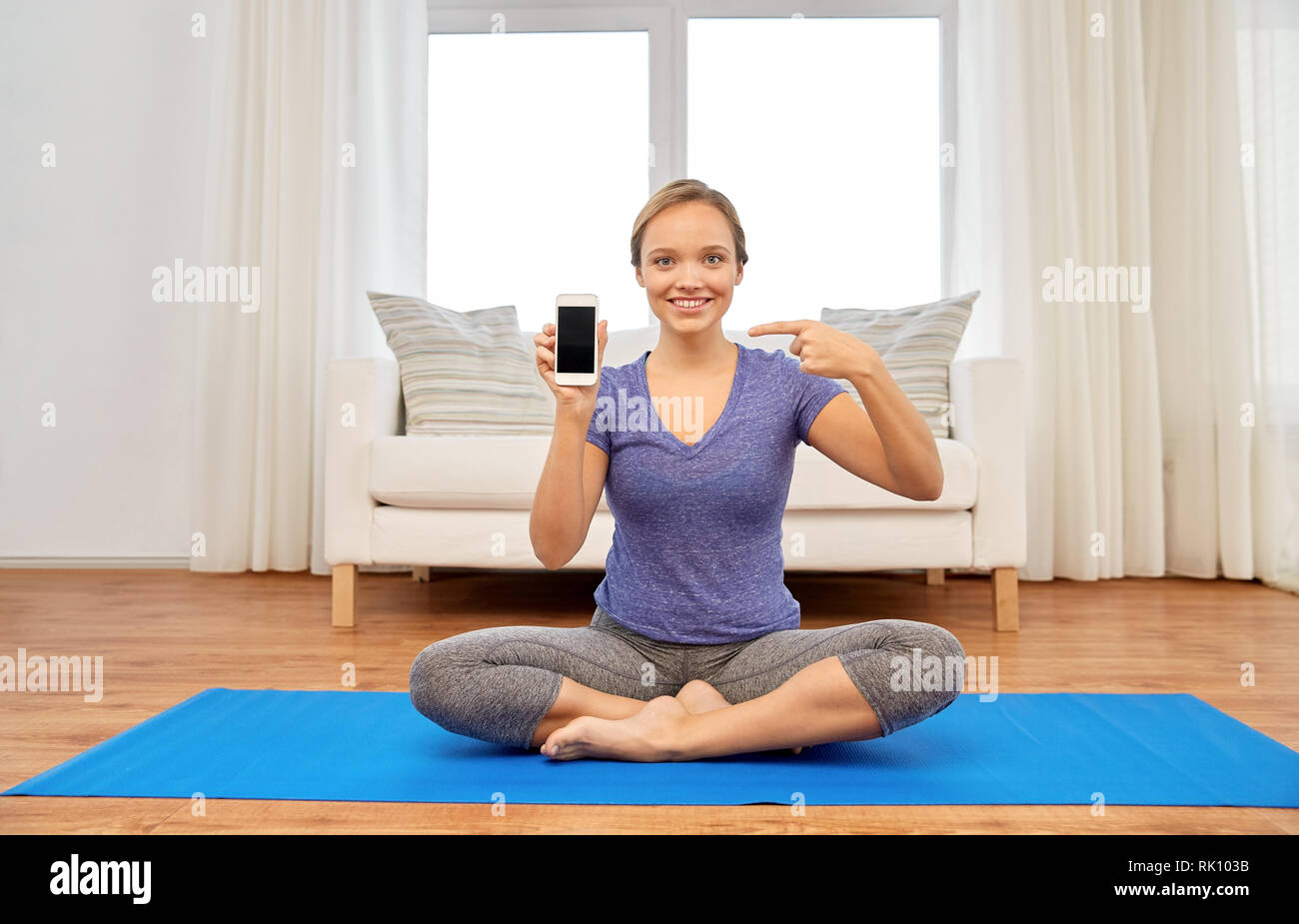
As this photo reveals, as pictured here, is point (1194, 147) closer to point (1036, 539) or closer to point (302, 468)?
point (1036, 539)

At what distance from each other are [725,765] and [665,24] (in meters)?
3.10

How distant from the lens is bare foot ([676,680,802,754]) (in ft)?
4.23

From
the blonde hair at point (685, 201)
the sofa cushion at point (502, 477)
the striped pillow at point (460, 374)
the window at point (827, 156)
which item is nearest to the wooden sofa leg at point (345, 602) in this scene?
the sofa cushion at point (502, 477)

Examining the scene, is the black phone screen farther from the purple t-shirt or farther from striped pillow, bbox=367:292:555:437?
striped pillow, bbox=367:292:555:437

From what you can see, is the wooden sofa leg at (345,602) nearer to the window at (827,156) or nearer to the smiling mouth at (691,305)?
the smiling mouth at (691,305)

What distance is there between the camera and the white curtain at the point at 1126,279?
3.17 metres

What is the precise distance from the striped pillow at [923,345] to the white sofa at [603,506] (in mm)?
197

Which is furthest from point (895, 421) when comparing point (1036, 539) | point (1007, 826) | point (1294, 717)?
point (1036, 539)

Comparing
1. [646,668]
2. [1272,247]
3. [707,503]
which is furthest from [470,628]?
[1272,247]

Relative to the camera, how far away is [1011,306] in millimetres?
3266

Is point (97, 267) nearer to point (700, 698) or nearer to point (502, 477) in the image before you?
point (502, 477)

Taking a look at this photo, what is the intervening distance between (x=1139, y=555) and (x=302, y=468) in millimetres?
2824

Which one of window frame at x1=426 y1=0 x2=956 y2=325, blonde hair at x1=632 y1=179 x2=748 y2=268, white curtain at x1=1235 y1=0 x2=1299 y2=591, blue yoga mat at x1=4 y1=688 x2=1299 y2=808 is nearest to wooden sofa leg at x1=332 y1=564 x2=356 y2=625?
blue yoga mat at x1=4 y1=688 x2=1299 y2=808
